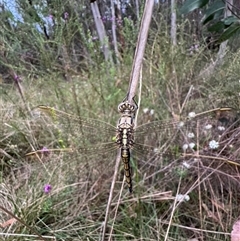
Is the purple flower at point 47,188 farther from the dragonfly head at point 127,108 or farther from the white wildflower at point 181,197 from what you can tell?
the dragonfly head at point 127,108

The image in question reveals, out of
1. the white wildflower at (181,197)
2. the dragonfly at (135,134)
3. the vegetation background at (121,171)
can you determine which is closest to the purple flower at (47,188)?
the vegetation background at (121,171)

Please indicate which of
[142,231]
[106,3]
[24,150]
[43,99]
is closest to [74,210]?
[142,231]

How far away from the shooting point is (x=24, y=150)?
4.91ft

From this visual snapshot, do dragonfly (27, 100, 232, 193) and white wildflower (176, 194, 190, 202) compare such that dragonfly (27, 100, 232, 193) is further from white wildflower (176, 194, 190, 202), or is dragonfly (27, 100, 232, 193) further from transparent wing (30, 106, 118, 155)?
white wildflower (176, 194, 190, 202)

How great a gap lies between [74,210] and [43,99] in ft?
2.81

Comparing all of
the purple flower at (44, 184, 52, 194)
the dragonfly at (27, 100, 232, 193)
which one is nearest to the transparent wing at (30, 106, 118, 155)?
the dragonfly at (27, 100, 232, 193)

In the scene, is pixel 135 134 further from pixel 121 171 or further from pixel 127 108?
pixel 121 171

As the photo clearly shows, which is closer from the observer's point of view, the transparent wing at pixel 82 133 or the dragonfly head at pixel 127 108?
the dragonfly head at pixel 127 108

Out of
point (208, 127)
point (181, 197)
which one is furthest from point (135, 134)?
point (208, 127)

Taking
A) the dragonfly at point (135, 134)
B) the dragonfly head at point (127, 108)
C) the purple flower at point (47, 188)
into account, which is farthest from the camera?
the purple flower at point (47, 188)

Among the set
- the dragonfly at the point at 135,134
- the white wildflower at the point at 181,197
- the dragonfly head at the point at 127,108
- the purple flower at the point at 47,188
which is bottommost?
the white wildflower at the point at 181,197

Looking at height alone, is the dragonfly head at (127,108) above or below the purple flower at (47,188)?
above

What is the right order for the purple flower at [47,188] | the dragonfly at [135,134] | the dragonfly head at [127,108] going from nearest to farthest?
the dragonfly head at [127,108], the dragonfly at [135,134], the purple flower at [47,188]

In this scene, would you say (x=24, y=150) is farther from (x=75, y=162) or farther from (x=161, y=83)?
(x=161, y=83)
